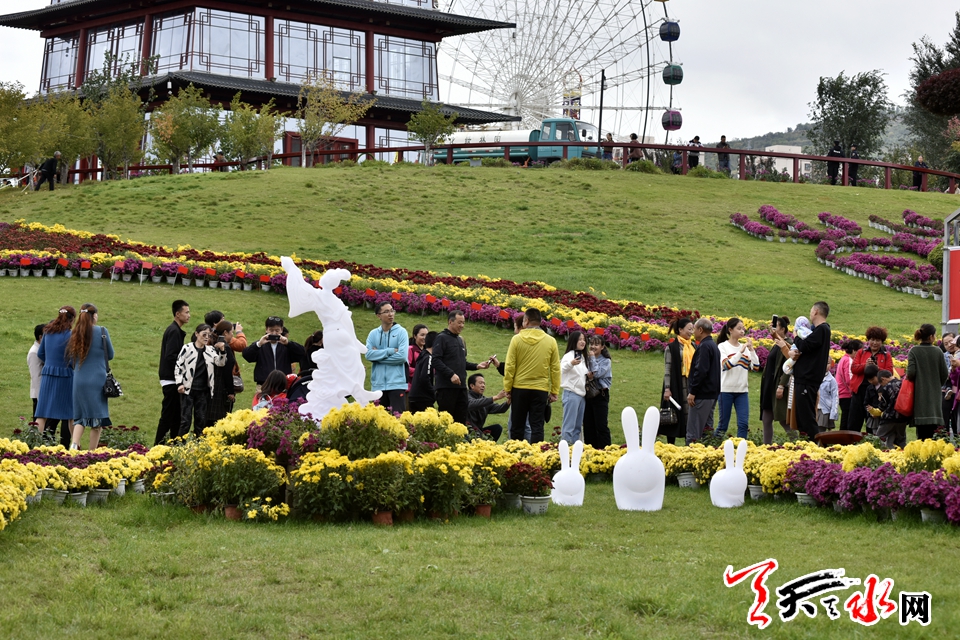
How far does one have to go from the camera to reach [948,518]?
8.12 m

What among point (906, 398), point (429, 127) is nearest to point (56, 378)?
point (906, 398)

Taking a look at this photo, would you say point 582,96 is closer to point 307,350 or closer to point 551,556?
point 307,350

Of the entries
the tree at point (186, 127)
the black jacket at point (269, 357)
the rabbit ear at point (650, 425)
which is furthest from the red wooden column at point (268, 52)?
the rabbit ear at point (650, 425)

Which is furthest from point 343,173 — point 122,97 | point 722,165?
point 722,165

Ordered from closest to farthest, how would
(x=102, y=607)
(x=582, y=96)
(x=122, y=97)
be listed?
(x=102, y=607) → (x=122, y=97) → (x=582, y=96)

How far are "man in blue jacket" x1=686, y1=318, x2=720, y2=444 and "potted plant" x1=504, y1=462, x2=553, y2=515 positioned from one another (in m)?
3.70

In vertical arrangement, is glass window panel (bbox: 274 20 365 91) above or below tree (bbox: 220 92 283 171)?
above

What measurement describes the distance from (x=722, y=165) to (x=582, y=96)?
693 inches

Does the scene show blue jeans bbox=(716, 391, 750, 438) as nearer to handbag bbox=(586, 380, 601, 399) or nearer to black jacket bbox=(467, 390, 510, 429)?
handbag bbox=(586, 380, 601, 399)

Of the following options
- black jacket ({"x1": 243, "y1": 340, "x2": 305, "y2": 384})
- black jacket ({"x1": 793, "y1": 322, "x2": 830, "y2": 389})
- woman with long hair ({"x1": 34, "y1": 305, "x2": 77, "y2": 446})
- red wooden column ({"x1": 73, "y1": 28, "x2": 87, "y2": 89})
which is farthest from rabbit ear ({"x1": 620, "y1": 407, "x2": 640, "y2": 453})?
red wooden column ({"x1": 73, "y1": 28, "x2": 87, "y2": 89})

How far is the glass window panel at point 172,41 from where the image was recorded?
49312mm

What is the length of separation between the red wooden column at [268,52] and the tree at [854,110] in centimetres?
3527

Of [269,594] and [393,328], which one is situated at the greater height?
[393,328]

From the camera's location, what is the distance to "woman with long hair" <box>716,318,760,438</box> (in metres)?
13.2
